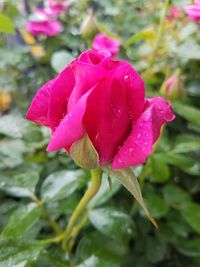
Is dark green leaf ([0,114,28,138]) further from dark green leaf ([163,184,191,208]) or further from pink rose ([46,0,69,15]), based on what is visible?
pink rose ([46,0,69,15])

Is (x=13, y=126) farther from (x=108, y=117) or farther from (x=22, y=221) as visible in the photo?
(x=108, y=117)

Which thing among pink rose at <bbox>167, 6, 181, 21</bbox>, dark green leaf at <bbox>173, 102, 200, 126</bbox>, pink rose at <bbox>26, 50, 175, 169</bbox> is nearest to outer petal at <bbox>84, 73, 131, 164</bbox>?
pink rose at <bbox>26, 50, 175, 169</bbox>

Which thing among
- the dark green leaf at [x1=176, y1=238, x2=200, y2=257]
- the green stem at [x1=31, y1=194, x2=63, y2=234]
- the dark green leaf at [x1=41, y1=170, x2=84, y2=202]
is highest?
the dark green leaf at [x1=41, y1=170, x2=84, y2=202]

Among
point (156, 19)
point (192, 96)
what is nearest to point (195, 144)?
point (192, 96)

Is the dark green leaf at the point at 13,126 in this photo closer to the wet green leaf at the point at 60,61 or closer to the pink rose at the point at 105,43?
Result: the wet green leaf at the point at 60,61

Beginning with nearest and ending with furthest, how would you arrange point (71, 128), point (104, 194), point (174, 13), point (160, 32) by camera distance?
point (71, 128) < point (104, 194) < point (160, 32) < point (174, 13)

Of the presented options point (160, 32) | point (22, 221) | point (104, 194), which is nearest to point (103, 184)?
point (104, 194)

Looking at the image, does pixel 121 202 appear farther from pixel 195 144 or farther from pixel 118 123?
pixel 118 123
